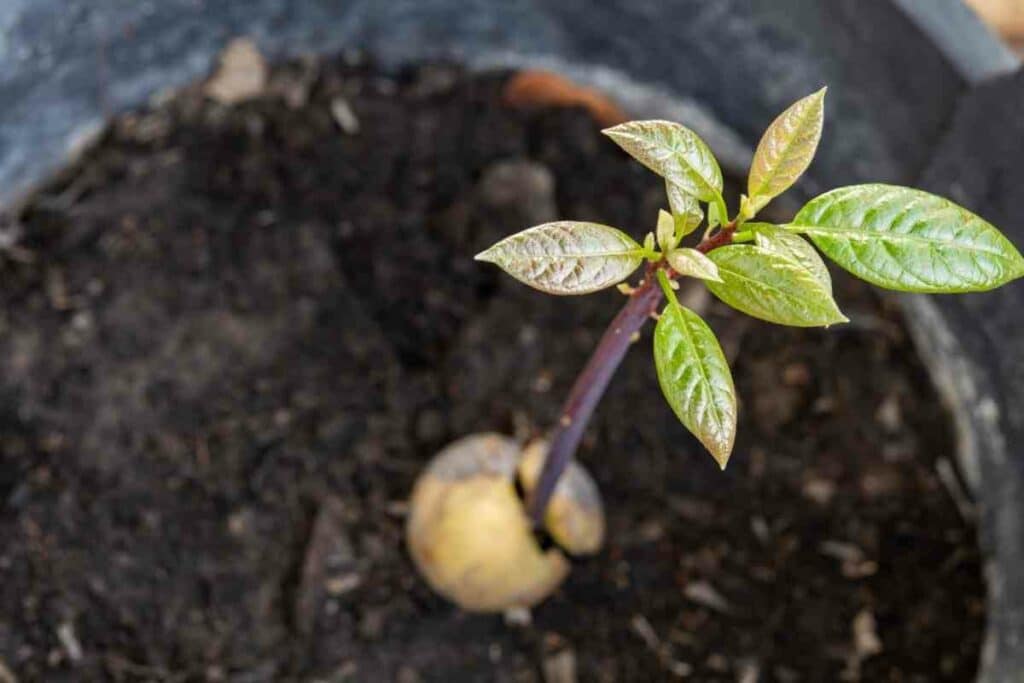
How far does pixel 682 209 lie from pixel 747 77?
0.61 m

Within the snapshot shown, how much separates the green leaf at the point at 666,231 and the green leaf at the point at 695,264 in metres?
0.02

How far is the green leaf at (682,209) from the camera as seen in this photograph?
0.53 m

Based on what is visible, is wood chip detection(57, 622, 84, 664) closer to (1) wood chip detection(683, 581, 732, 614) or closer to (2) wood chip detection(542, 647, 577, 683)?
(2) wood chip detection(542, 647, 577, 683)

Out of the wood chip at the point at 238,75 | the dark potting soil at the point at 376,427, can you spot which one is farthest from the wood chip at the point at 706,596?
the wood chip at the point at 238,75

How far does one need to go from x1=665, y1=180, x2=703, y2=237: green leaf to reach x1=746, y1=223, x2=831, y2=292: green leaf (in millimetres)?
41

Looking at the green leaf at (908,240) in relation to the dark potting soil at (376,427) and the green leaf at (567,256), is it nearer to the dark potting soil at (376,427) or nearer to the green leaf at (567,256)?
the green leaf at (567,256)

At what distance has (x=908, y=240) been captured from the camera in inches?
19.1

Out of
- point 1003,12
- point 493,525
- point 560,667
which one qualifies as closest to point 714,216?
point 493,525

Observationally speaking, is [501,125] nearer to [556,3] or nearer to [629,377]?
[556,3]

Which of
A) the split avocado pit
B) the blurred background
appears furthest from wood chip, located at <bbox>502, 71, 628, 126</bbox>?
the blurred background

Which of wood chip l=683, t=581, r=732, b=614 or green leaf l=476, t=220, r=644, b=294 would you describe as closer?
green leaf l=476, t=220, r=644, b=294

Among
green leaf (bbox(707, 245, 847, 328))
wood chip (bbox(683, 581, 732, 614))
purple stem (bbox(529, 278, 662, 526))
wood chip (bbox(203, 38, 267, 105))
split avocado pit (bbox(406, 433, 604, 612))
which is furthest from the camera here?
wood chip (bbox(203, 38, 267, 105))

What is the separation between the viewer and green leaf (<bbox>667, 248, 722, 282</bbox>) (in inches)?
18.6

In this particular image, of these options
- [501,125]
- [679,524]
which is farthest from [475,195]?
[679,524]
